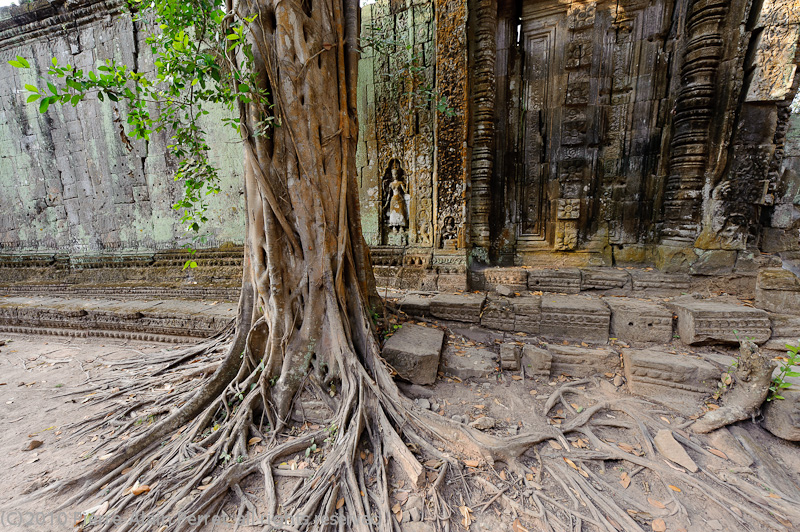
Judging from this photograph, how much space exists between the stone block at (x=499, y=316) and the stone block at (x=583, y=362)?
0.64 m

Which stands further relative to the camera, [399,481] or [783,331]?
[783,331]

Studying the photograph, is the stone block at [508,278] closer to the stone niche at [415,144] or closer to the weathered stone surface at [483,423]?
the stone niche at [415,144]

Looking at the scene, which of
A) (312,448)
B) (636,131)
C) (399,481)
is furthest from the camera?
(636,131)

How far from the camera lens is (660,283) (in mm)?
3930

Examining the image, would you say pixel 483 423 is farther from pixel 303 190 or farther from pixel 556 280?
pixel 556 280

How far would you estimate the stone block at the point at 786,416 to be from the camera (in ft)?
6.47

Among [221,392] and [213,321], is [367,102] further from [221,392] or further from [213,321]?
[221,392]

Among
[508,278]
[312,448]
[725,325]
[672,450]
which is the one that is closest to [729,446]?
[672,450]

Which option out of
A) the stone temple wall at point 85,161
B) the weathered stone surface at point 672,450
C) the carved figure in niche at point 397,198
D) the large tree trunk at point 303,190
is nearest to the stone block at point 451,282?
the carved figure in niche at point 397,198

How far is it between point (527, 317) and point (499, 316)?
0.31m

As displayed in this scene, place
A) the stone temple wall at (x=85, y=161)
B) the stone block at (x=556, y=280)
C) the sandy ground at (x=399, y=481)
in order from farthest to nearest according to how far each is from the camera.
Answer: the stone temple wall at (x=85, y=161) → the stone block at (x=556, y=280) → the sandy ground at (x=399, y=481)

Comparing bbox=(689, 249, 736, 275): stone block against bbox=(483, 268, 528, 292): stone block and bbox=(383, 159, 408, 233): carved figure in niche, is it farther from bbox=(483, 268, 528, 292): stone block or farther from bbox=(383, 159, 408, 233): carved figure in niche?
bbox=(383, 159, 408, 233): carved figure in niche

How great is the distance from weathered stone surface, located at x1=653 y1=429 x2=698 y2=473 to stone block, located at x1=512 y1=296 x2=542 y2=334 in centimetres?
145

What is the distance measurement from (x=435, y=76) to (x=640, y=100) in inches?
118
